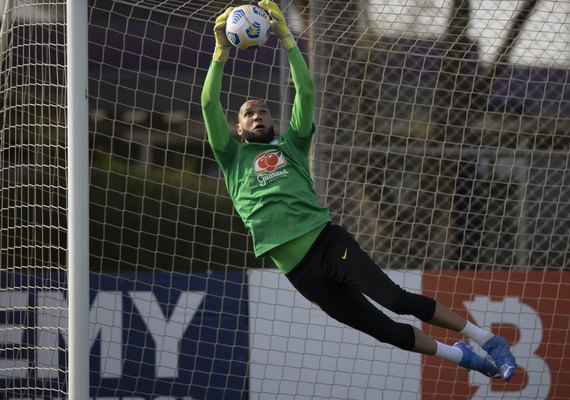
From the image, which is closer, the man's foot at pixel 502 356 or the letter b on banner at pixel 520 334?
the man's foot at pixel 502 356

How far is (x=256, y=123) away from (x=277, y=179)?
1.12ft

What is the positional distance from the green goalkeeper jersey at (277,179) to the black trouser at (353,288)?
86 mm

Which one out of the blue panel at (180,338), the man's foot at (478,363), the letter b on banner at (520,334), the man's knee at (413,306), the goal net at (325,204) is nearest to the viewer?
the man's knee at (413,306)

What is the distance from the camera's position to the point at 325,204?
7.98 meters

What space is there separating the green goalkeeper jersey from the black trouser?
3.4 inches

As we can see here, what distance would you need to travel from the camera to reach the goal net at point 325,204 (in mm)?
7035

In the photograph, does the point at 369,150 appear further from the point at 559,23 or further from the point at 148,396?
Answer: the point at 148,396

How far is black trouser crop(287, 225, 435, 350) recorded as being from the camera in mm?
5336

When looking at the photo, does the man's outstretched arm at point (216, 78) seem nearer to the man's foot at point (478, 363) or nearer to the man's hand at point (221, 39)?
the man's hand at point (221, 39)

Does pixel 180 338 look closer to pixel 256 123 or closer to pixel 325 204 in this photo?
pixel 325 204

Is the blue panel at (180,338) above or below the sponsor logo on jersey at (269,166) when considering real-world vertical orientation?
below

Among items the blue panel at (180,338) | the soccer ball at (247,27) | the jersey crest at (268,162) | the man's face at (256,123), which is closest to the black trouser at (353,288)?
the jersey crest at (268,162)

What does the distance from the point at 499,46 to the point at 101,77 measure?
2.82m

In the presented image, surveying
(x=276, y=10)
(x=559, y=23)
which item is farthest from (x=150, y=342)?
(x=559, y=23)
